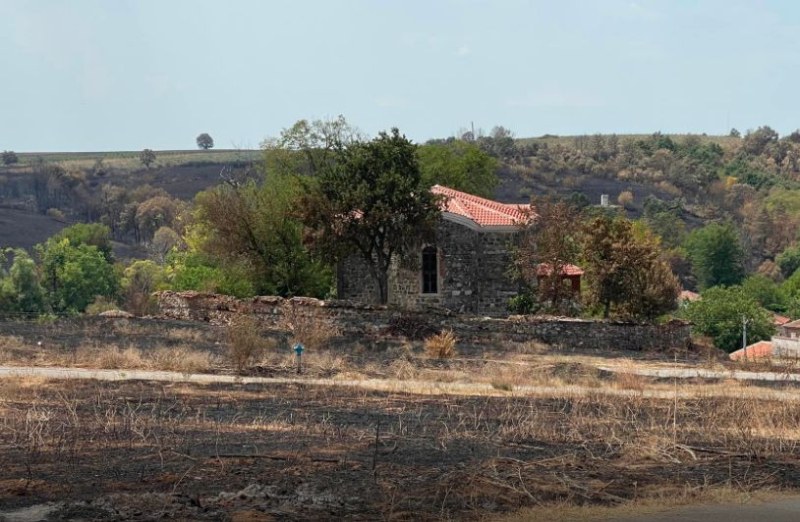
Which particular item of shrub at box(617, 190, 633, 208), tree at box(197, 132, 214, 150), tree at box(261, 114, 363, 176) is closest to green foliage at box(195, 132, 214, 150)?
tree at box(197, 132, 214, 150)

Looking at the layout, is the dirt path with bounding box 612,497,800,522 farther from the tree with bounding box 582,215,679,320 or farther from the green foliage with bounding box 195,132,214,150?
the green foliage with bounding box 195,132,214,150

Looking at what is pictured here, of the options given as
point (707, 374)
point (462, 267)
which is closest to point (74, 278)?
point (462, 267)

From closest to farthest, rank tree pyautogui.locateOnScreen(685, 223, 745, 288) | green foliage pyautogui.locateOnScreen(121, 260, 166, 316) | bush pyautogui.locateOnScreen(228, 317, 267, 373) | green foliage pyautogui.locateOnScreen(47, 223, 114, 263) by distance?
bush pyautogui.locateOnScreen(228, 317, 267, 373) → green foliage pyautogui.locateOnScreen(121, 260, 166, 316) → green foliage pyautogui.locateOnScreen(47, 223, 114, 263) → tree pyautogui.locateOnScreen(685, 223, 745, 288)

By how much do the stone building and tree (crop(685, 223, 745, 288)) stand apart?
2690 inches

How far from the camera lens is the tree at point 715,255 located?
104m

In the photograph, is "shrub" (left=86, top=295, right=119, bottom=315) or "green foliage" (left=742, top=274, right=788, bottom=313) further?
"green foliage" (left=742, top=274, right=788, bottom=313)

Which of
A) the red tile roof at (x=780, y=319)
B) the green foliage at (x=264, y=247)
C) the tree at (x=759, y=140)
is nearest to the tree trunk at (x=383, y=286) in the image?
the green foliage at (x=264, y=247)

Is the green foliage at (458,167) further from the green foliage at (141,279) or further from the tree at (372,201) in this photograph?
the green foliage at (141,279)

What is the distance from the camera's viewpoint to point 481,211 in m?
40.7

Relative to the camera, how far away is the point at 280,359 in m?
25.7

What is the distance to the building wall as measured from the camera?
39.6 m

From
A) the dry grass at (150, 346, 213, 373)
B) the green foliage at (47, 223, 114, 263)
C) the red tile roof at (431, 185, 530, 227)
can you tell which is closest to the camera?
the dry grass at (150, 346, 213, 373)

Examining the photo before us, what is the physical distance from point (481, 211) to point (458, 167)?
11969mm

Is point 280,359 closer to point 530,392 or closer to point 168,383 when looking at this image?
point 168,383
